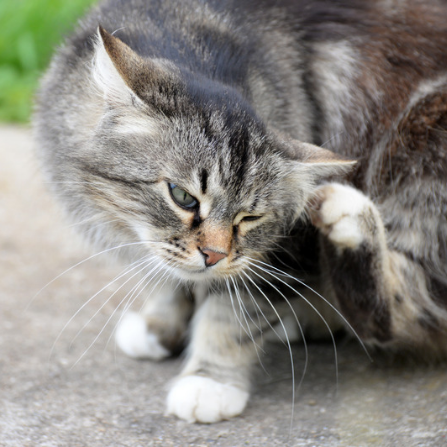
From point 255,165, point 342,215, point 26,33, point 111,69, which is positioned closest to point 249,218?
point 255,165

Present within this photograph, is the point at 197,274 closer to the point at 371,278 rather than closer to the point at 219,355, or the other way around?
the point at 219,355

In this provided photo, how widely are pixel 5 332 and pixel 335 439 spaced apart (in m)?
1.27

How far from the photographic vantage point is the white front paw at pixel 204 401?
1.79 metres

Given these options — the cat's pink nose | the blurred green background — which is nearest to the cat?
the cat's pink nose

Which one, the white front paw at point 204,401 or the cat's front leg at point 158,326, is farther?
the cat's front leg at point 158,326

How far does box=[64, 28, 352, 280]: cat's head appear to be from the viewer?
1.63 meters

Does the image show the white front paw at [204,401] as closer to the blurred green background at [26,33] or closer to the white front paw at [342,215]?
the white front paw at [342,215]

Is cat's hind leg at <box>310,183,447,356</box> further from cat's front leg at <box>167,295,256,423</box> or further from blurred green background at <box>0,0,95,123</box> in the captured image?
blurred green background at <box>0,0,95,123</box>

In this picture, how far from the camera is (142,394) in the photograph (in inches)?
76.7

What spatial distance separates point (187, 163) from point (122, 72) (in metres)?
0.27

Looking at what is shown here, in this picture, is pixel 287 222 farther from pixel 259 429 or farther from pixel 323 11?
pixel 323 11

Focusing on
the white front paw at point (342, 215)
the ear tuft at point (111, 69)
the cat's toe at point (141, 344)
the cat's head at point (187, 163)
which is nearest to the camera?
the ear tuft at point (111, 69)

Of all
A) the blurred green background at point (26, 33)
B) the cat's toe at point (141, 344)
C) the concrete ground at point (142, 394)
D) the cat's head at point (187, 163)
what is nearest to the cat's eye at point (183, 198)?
the cat's head at point (187, 163)

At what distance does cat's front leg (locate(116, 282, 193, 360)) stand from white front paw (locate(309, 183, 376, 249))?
2.05ft
